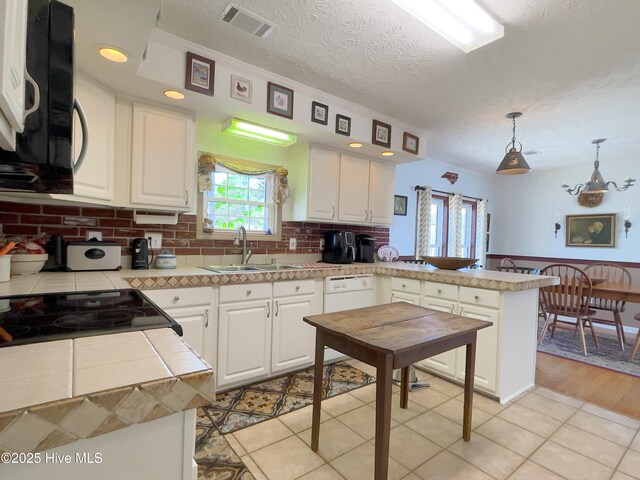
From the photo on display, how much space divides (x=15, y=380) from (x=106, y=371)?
0.13 metres

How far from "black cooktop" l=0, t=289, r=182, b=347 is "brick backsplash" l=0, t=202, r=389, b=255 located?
41.3 inches

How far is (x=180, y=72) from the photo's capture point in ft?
6.61

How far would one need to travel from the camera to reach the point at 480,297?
8.00 ft

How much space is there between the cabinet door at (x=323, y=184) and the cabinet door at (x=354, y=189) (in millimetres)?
79

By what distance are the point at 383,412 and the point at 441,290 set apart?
5.10 ft

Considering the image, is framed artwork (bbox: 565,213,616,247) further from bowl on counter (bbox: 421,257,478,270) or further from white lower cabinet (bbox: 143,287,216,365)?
white lower cabinet (bbox: 143,287,216,365)

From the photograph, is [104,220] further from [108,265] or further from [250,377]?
[250,377]

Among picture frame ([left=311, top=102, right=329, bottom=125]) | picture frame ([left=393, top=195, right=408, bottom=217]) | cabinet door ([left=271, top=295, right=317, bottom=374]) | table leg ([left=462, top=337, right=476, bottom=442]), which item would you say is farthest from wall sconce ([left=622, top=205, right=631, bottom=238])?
cabinet door ([left=271, top=295, right=317, bottom=374])

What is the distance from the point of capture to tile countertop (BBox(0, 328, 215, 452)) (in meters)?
0.45

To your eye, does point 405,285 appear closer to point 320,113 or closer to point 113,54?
point 320,113

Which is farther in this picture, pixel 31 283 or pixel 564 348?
pixel 564 348

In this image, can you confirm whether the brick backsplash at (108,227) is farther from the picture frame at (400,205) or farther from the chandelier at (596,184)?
the chandelier at (596,184)

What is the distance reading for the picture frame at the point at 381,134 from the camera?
308 cm

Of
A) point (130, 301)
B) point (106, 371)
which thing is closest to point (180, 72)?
point (130, 301)
